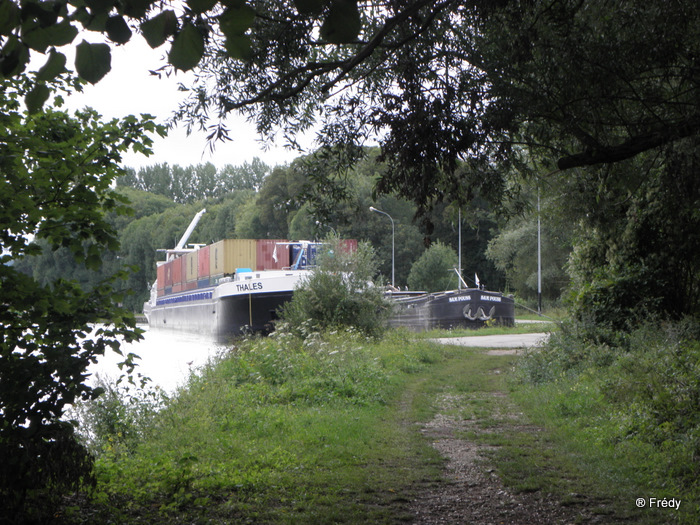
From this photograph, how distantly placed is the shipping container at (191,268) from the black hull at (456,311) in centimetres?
1345

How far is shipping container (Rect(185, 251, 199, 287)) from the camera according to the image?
4097cm

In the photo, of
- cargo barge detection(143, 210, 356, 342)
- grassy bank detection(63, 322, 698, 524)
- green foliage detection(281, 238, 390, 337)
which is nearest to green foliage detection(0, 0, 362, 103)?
grassy bank detection(63, 322, 698, 524)

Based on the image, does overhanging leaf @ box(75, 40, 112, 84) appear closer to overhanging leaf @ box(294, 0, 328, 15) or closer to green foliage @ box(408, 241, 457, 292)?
overhanging leaf @ box(294, 0, 328, 15)

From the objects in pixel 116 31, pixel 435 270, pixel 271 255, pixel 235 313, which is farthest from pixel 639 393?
pixel 435 270

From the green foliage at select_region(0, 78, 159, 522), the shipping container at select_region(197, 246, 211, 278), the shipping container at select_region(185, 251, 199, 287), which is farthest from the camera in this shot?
the shipping container at select_region(185, 251, 199, 287)

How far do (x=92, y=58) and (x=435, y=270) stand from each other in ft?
156

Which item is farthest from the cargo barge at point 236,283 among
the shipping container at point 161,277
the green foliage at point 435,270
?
the green foliage at point 435,270

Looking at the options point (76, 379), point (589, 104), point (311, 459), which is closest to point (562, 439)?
point (311, 459)

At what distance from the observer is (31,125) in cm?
496

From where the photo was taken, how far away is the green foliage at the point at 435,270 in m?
48.8

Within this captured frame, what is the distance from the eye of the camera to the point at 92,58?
2.33 metres

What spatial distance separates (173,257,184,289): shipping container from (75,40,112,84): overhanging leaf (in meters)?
43.2

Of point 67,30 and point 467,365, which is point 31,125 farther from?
point 467,365

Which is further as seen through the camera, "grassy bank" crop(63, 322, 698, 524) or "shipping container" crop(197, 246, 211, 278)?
"shipping container" crop(197, 246, 211, 278)
